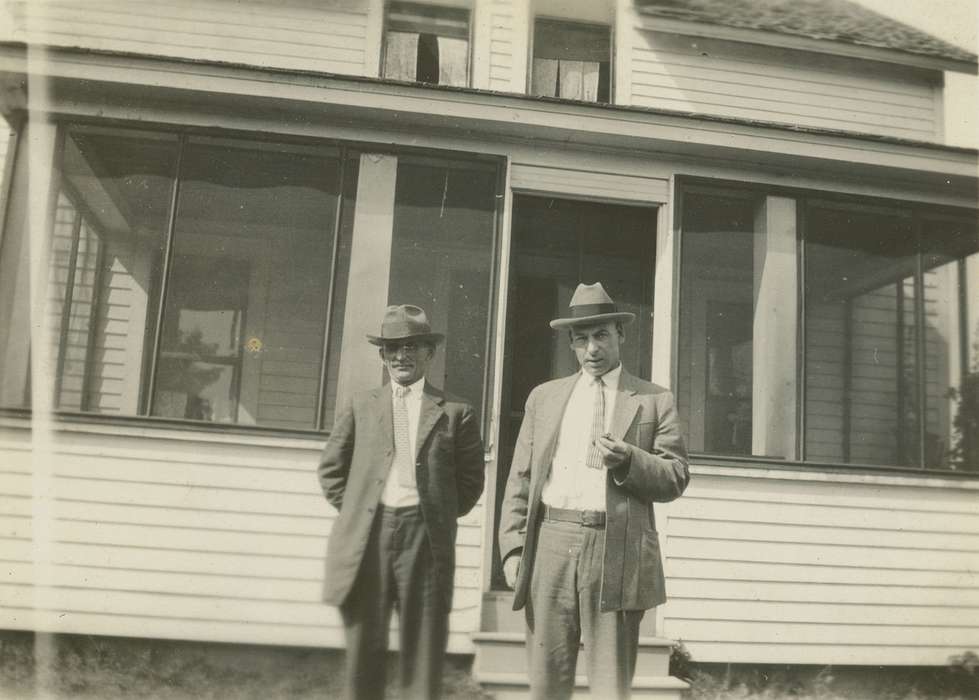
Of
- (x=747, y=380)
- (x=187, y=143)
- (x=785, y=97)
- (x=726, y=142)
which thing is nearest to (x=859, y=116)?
(x=785, y=97)

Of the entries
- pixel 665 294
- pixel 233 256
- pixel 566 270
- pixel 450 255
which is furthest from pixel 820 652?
pixel 233 256

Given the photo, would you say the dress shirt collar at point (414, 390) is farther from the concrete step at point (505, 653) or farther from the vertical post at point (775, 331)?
the vertical post at point (775, 331)

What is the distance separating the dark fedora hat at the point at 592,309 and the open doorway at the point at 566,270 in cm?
184

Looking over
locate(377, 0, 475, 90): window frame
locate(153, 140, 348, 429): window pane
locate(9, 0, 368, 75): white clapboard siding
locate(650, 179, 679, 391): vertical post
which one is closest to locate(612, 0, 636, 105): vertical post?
locate(377, 0, 475, 90): window frame

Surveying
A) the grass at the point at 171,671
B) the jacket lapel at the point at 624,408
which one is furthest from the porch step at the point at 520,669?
the jacket lapel at the point at 624,408

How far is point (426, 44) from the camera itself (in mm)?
6387

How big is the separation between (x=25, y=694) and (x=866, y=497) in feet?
18.6

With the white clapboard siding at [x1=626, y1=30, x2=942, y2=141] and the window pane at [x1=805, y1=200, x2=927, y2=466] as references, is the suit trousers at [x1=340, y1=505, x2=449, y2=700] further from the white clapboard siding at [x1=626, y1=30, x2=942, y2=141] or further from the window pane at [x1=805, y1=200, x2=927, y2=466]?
the window pane at [x1=805, y1=200, x2=927, y2=466]

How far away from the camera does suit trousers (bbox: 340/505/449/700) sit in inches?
127

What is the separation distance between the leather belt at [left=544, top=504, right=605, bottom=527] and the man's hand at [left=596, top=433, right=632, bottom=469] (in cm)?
23

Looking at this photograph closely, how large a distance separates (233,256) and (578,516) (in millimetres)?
3252

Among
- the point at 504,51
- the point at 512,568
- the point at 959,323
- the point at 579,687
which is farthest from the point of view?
the point at 504,51

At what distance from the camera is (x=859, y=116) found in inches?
261

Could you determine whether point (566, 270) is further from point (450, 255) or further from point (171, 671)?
point (171, 671)
